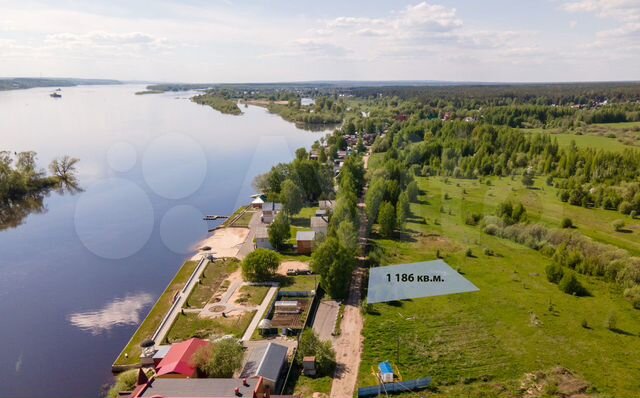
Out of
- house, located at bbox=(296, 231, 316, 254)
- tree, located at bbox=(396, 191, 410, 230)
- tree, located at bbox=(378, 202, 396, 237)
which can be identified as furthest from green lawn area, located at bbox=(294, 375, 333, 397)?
tree, located at bbox=(396, 191, 410, 230)

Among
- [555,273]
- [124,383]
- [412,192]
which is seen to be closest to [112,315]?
[124,383]

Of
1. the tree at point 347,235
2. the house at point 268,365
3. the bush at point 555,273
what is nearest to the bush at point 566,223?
the bush at point 555,273

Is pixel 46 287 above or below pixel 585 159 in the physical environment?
below

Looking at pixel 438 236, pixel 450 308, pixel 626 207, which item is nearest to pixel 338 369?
pixel 450 308

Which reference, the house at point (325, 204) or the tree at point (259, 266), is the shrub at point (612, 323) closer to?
the tree at point (259, 266)

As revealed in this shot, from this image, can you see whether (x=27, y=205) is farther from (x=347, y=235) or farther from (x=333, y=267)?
(x=333, y=267)

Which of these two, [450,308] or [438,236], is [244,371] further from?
[438,236]

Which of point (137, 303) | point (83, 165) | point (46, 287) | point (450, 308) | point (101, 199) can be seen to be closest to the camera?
point (450, 308)
